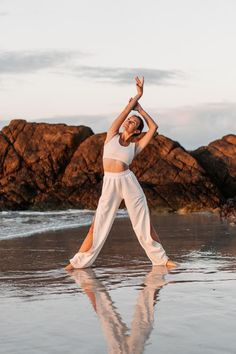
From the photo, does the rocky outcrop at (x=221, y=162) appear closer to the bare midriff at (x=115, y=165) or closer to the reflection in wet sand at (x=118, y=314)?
the bare midriff at (x=115, y=165)

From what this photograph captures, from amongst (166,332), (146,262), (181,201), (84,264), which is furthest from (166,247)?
(181,201)

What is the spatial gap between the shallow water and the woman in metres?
0.33

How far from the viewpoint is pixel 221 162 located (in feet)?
169

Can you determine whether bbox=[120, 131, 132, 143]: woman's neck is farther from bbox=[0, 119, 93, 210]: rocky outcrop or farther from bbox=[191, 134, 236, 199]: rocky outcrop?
bbox=[191, 134, 236, 199]: rocky outcrop

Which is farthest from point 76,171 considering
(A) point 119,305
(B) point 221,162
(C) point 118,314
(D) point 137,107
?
(C) point 118,314

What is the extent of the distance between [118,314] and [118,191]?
11.7ft

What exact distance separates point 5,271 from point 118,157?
2134 millimetres

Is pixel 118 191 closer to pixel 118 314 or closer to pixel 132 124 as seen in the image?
pixel 132 124

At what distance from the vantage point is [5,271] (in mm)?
9008

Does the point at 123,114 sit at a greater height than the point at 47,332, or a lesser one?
greater

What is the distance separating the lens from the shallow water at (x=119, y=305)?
455 cm

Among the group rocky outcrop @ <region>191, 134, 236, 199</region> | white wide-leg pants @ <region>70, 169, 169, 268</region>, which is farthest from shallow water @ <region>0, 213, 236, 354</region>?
rocky outcrop @ <region>191, 134, 236, 199</region>

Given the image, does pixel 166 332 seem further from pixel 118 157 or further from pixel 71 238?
pixel 71 238

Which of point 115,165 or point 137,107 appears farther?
point 137,107
